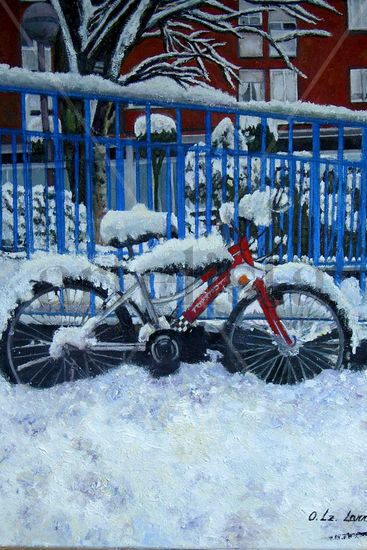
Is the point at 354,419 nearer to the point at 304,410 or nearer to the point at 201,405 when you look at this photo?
the point at 304,410

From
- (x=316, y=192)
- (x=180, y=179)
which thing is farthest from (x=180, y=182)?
(x=316, y=192)

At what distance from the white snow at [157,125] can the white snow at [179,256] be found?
52 centimetres

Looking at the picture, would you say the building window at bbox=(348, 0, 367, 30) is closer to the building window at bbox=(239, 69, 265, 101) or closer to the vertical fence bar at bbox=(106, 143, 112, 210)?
the building window at bbox=(239, 69, 265, 101)

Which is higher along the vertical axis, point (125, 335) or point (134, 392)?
point (125, 335)

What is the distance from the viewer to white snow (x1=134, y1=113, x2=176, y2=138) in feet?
11.5

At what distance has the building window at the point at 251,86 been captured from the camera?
3.44 m

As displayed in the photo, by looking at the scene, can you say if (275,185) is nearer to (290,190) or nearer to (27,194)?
(290,190)

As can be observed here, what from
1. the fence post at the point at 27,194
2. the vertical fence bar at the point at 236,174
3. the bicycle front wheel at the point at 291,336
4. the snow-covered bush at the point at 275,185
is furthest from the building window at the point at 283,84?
the fence post at the point at 27,194

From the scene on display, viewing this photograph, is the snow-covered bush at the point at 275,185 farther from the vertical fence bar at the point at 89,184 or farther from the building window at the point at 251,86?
the vertical fence bar at the point at 89,184

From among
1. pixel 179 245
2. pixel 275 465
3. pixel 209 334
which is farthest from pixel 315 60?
pixel 275 465

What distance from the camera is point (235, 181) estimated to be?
3570mm

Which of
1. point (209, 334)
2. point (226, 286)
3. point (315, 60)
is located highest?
point (315, 60)

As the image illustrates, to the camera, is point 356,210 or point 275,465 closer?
point 275,465

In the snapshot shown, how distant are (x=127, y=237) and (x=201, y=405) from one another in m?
0.87
